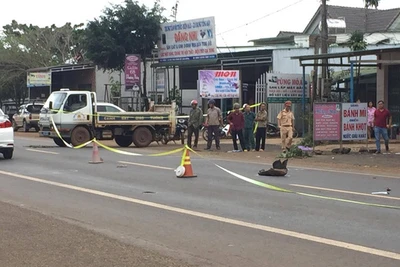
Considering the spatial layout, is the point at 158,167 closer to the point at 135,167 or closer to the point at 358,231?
the point at 135,167

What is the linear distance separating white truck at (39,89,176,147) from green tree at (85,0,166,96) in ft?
41.9

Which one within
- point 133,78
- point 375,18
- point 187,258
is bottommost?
point 187,258

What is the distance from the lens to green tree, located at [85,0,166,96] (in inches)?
1404

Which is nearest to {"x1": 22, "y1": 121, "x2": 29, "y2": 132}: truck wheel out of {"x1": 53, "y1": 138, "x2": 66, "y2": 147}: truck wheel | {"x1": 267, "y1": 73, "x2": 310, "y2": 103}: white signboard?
{"x1": 53, "y1": 138, "x2": 66, "y2": 147}: truck wheel

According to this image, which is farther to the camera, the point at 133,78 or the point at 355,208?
the point at 133,78

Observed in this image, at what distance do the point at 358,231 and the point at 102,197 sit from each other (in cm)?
464

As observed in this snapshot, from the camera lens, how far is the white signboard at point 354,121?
19.7 m

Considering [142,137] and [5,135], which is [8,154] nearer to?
[5,135]

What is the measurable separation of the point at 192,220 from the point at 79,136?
14964mm

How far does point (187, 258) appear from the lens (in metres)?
6.47

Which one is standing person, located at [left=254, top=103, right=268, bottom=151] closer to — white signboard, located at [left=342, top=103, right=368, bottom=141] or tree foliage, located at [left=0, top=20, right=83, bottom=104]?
white signboard, located at [left=342, top=103, right=368, bottom=141]

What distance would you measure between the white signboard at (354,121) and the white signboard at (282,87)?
9.28 m

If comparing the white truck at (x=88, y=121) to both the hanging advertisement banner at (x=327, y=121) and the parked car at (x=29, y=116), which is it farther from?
the parked car at (x=29, y=116)

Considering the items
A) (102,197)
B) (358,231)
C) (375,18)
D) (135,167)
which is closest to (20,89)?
(375,18)
